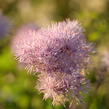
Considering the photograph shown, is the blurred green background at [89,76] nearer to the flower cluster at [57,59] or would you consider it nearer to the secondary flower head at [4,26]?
the secondary flower head at [4,26]

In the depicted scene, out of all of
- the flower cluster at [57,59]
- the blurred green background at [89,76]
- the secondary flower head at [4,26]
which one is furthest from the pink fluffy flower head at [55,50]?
the secondary flower head at [4,26]

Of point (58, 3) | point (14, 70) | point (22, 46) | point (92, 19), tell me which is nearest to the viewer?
point (22, 46)

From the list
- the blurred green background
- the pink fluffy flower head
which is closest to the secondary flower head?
the blurred green background

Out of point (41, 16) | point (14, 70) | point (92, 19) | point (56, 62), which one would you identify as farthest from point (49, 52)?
point (41, 16)

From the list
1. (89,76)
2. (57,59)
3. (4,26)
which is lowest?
(57,59)

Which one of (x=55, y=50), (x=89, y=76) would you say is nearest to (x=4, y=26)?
(x=89, y=76)

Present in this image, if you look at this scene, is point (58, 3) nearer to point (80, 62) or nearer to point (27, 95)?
point (27, 95)

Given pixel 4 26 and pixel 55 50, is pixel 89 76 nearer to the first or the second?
pixel 4 26

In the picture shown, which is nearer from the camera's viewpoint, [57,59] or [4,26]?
[57,59]
